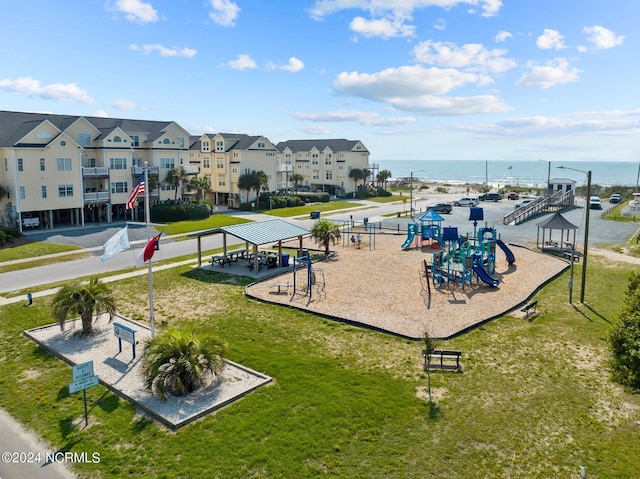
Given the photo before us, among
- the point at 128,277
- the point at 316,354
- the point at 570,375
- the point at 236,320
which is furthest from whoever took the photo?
the point at 128,277

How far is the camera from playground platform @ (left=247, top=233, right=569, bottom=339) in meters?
20.9

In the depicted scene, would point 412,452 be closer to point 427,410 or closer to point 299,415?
point 427,410

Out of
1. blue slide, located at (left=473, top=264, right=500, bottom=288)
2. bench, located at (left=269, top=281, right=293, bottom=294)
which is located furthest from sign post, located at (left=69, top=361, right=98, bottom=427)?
blue slide, located at (left=473, top=264, right=500, bottom=288)

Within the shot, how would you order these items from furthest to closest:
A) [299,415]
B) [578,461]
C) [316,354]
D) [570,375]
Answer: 1. [316,354]
2. [570,375]
3. [299,415]
4. [578,461]

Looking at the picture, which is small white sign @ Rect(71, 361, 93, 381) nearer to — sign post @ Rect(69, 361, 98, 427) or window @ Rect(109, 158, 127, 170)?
sign post @ Rect(69, 361, 98, 427)

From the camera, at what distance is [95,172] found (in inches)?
1928

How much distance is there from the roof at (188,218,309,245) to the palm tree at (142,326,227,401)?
13877 mm

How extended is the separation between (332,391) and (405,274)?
50.8 feet

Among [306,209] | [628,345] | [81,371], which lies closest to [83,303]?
[81,371]

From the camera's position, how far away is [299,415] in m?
13.4

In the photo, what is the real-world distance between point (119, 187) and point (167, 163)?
23.2 ft

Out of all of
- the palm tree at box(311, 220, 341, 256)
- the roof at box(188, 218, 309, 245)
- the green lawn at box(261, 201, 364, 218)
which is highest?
the roof at box(188, 218, 309, 245)

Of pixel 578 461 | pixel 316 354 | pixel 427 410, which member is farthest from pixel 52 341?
pixel 578 461

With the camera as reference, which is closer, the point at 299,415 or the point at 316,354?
the point at 299,415
